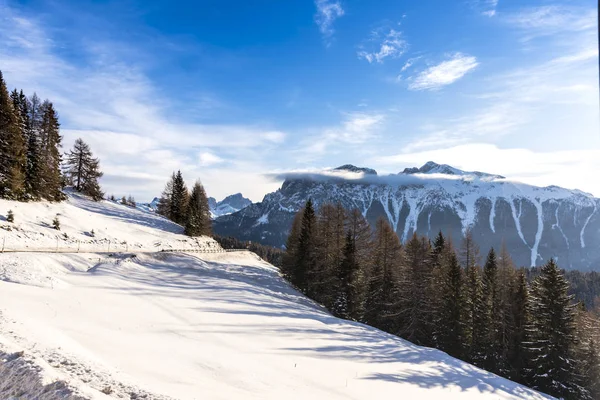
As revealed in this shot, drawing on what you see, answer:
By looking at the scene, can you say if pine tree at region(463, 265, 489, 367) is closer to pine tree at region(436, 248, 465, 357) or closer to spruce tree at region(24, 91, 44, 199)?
pine tree at region(436, 248, 465, 357)

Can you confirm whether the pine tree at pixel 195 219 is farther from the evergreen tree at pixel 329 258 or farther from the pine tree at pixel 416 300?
the pine tree at pixel 416 300

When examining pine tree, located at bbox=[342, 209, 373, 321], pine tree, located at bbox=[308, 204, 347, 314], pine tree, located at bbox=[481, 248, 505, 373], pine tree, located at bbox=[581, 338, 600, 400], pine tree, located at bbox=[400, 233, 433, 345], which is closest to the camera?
pine tree, located at bbox=[581, 338, 600, 400]

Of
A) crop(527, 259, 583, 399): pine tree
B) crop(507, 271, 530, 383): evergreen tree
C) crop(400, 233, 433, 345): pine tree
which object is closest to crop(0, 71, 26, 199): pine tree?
crop(400, 233, 433, 345): pine tree

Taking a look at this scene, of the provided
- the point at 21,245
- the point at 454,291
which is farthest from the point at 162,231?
the point at 454,291

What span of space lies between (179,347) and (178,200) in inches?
2623

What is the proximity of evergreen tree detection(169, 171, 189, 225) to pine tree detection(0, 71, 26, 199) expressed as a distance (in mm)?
35733

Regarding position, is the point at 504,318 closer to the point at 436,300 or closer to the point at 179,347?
the point at 436,300

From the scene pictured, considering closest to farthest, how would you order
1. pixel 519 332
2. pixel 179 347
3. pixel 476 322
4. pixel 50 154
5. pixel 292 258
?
pixel 179 347 < pixel 476 322 < pixel 519 332 < pixel 292 258 < pixel 50 154

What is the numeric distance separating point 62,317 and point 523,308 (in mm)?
38832

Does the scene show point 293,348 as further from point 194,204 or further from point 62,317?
point 194,204

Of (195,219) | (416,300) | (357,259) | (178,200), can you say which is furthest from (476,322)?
(178,200)

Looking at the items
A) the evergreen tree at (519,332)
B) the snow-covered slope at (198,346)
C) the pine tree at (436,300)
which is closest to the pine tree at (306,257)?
the pine tree at (436,300)

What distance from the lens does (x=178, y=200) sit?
77.2m

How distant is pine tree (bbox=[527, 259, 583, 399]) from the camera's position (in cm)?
3019
